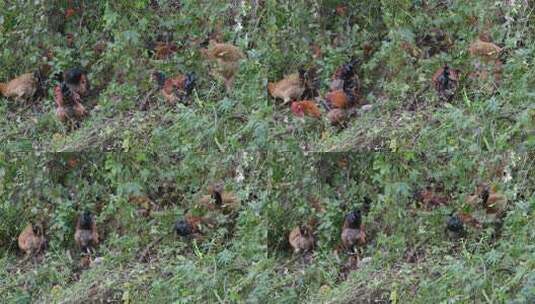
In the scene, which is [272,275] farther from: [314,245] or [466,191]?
[466,191]

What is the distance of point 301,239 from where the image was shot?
4.94m

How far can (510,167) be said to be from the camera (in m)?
4.87

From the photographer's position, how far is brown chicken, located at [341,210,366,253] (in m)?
4.91

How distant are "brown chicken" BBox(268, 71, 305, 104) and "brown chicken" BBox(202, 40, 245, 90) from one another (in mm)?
227

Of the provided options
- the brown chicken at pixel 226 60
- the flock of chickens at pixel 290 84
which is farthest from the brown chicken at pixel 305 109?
the brown chicken at pixel 226 60

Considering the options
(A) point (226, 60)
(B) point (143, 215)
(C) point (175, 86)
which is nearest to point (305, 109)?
(A) point (226, 60)

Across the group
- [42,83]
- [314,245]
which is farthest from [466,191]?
[42,83]

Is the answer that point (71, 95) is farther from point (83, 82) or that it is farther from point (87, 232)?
point (87, 232)

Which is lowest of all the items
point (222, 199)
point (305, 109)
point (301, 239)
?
point (301, 239)

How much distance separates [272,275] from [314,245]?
258mm

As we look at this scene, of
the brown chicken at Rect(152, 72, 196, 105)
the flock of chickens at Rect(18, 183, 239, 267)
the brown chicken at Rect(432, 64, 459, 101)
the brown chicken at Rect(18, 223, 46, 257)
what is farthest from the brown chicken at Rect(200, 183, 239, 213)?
the brown chicken at Rect(432, 64, 459, 101)

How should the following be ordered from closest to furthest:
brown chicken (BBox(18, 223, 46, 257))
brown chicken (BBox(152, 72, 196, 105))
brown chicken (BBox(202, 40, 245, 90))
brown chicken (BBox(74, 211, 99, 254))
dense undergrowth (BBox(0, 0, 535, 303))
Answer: dense undergrowth (BBox(0, 0, 535, 303))
brown chicken (BBox(202, 40, 245, 90))
brown chicken (BBox(152, 72, 196, 105))
brown chicken (BBox(74, 211, 99, 254))
brown chicken (BBox(18, 223, 46, 257))

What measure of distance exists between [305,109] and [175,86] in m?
0.74

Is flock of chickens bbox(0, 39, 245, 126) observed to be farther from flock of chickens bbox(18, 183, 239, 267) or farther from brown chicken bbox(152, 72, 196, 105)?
flock of chickens bbox(18, 183, 239, 267)
